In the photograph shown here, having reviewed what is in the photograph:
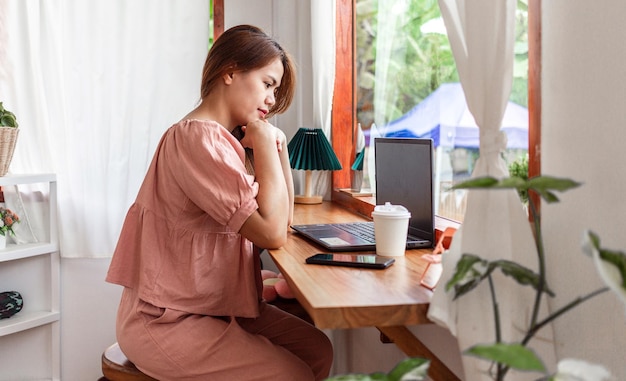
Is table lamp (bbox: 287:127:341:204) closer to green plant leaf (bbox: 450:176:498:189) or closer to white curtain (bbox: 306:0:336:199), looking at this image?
white curtain (bbox: 306:0:336:199)

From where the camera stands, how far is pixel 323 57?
2588 millimetres

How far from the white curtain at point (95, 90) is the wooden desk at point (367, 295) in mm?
1508

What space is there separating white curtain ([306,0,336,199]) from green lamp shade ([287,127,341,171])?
0.30ft

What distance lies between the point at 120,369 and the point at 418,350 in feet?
2.34

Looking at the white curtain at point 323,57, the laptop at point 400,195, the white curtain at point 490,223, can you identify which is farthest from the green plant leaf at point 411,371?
the white curtain at point 323,57

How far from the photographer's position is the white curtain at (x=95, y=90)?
2.69m

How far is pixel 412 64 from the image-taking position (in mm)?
2096

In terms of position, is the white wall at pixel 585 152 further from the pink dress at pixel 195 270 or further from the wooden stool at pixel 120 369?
the wooden stool at pixel 120 369

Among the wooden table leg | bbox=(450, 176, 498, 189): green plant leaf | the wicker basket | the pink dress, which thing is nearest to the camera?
bbox=(450, 176, 498, 189): green plant leaf

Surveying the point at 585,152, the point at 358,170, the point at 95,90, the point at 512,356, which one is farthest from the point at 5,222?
the point at 512,356

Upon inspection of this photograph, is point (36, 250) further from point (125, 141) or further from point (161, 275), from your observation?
point (161, 275)

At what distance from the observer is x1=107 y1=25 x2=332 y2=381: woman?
143 centimetres

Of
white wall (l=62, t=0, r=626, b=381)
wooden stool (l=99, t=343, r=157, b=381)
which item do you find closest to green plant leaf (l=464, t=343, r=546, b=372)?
white wall (l=62, t=0, r=626, b=381)

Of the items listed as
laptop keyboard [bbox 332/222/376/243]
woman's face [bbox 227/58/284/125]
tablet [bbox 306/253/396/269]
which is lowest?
tablet [bbox 306/253/396/269]
